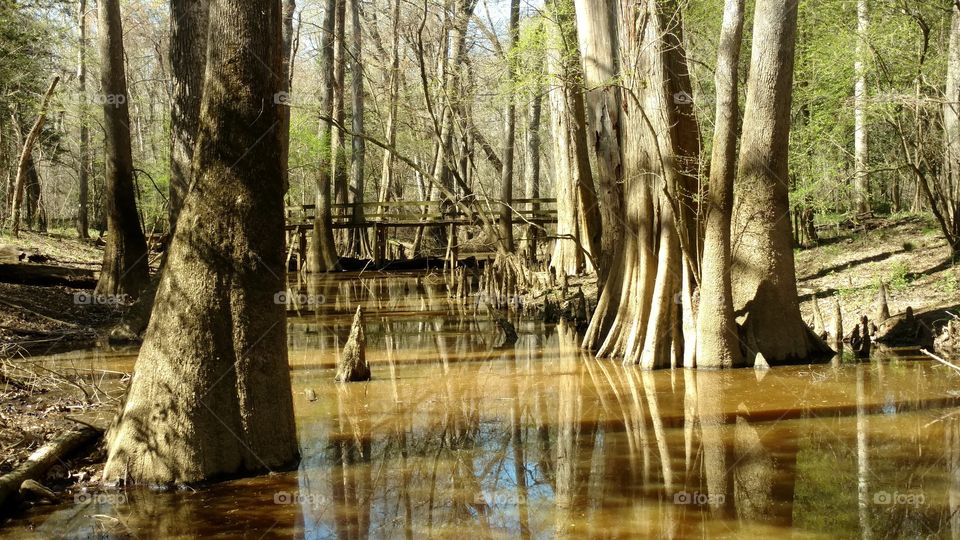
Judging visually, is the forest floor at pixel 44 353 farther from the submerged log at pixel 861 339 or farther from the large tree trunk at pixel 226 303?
the submerged log at pixel 861 339

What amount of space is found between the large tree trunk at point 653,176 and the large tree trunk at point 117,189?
24.4ft

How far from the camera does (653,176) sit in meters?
11.6

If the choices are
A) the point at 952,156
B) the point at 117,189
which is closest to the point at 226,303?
the point at 117,189

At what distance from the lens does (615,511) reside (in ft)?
19.5

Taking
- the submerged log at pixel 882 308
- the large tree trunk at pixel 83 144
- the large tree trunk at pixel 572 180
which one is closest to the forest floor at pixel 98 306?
the submerged log at pixel 882 308

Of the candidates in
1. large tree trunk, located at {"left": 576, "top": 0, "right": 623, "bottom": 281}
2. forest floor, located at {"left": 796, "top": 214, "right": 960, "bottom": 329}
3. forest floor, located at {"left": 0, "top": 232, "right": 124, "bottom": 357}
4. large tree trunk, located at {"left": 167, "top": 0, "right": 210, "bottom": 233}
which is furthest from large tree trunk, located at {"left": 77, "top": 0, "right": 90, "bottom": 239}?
forest floor, located at {"left": 796, "top": 214, "right": 960, "bottom": 329}

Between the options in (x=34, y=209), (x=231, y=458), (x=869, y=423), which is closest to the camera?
(x=231, y=458)

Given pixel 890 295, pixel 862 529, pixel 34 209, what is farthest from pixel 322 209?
pixel 862 529

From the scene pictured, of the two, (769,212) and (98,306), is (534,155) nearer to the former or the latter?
(98,306)

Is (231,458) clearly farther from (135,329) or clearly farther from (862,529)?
(135,329)

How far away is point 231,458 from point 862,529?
13.4 ft

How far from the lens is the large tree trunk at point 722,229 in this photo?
10633mm

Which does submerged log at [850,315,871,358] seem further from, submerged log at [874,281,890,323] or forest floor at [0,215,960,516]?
forest floor at [0,215,960,516]

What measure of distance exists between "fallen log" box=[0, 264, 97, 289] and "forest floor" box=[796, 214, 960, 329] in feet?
38.9
